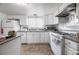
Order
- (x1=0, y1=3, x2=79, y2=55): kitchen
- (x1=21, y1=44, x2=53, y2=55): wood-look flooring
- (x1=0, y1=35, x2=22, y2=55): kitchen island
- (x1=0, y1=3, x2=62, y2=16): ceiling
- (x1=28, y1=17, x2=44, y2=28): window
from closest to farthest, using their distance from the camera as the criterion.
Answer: (x1=0, y1=35, x2=22, y2=55): kitchen island → (x1=21, y1=44, x2=53, y2=55): wood-look flooring → (x1=0, y1=3, x2=62, y2=16): ceiling → (x1=0, y1=3, x2=79, y2=55): kitchen → (x1=28, y1=17, x2=44, y2=28): window

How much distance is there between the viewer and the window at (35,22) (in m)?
7.59

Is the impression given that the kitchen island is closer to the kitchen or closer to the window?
the kitchen

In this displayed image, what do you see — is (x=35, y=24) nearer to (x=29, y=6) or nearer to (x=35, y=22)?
(x=35, y=22)

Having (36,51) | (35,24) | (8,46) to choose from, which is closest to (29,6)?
(36,51)

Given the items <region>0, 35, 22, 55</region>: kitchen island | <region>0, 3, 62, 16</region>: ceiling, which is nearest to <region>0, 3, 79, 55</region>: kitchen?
<region>0, 3, 62, 16</region>: ceiling

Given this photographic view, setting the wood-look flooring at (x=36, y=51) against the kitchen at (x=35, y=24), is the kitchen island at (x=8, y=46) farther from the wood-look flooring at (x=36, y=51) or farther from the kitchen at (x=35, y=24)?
the kitchen at (x=35, y=24)

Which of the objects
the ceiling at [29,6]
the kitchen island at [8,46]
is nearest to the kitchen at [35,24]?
the ceiling at [29,6]

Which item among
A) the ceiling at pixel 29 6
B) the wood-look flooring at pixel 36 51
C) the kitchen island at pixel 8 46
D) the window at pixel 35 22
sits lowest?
the wood-look flooring at pixel 36 51

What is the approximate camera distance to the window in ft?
A: 24.9

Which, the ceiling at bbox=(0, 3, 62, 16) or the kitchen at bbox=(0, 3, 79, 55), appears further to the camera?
the kitchen at bbox=(0, 3, 79, 55)

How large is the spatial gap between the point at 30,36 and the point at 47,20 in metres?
1.44

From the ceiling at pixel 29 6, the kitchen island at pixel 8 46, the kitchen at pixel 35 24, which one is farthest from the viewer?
the kitchen at pixel 35 24

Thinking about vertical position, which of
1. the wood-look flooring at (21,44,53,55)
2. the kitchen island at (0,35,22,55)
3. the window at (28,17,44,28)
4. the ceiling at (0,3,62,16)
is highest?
the ceiling at (0,3,62,16)
